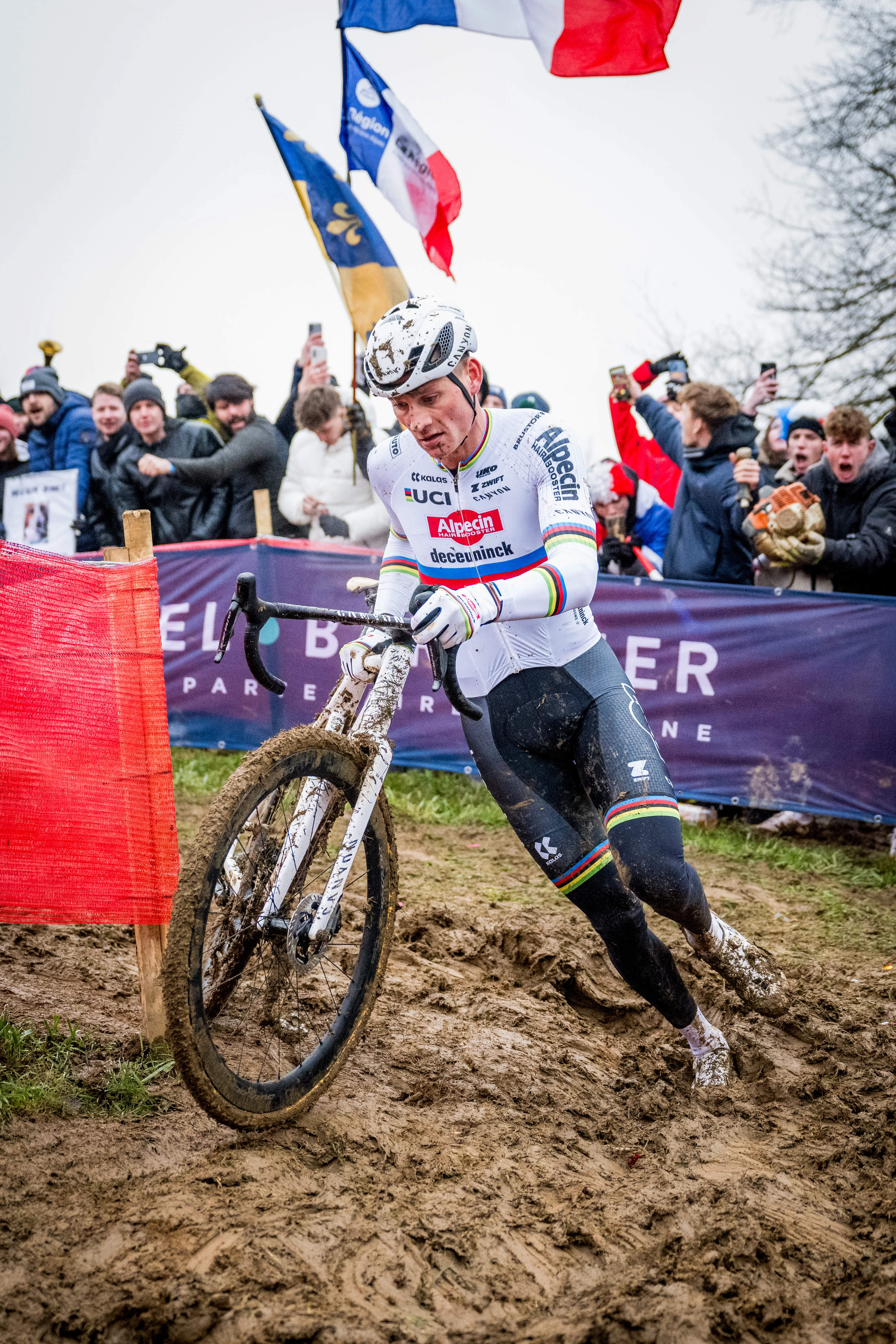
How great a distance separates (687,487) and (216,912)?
203 inches

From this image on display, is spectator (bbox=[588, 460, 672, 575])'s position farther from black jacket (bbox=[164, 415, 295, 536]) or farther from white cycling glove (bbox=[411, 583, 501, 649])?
white cycling glove (bbox=[411, 583, 501, 649])

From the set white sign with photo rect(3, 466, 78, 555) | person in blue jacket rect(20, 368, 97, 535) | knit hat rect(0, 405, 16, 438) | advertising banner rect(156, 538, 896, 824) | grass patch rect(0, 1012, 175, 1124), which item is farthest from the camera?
knit hat rect(0, 405, 16, 438)

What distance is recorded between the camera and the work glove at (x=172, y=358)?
9320mm

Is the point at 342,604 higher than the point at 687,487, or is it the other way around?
the point at 687,487

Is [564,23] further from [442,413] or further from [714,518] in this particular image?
[442,413]

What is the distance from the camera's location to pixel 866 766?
6.61m

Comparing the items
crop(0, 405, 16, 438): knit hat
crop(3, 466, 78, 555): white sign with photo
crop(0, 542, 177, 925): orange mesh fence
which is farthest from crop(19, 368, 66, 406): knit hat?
crop(0, 542, 177, 925): orange mesh fence

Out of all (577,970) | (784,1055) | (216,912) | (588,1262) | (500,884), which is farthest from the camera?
(500,884)

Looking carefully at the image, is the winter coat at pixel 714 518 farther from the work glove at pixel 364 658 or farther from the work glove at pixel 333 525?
the work glove at pixel 364 658

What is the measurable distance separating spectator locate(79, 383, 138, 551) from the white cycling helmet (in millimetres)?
6168

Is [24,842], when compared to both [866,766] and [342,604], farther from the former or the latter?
[866,766]

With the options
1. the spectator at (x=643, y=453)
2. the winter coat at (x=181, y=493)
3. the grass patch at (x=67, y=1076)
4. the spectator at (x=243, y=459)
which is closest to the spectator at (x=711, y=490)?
the spectator at (x=643, y=453)

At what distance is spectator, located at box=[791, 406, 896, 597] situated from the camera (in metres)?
6.70

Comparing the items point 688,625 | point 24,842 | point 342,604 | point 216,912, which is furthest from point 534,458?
point 342,604
